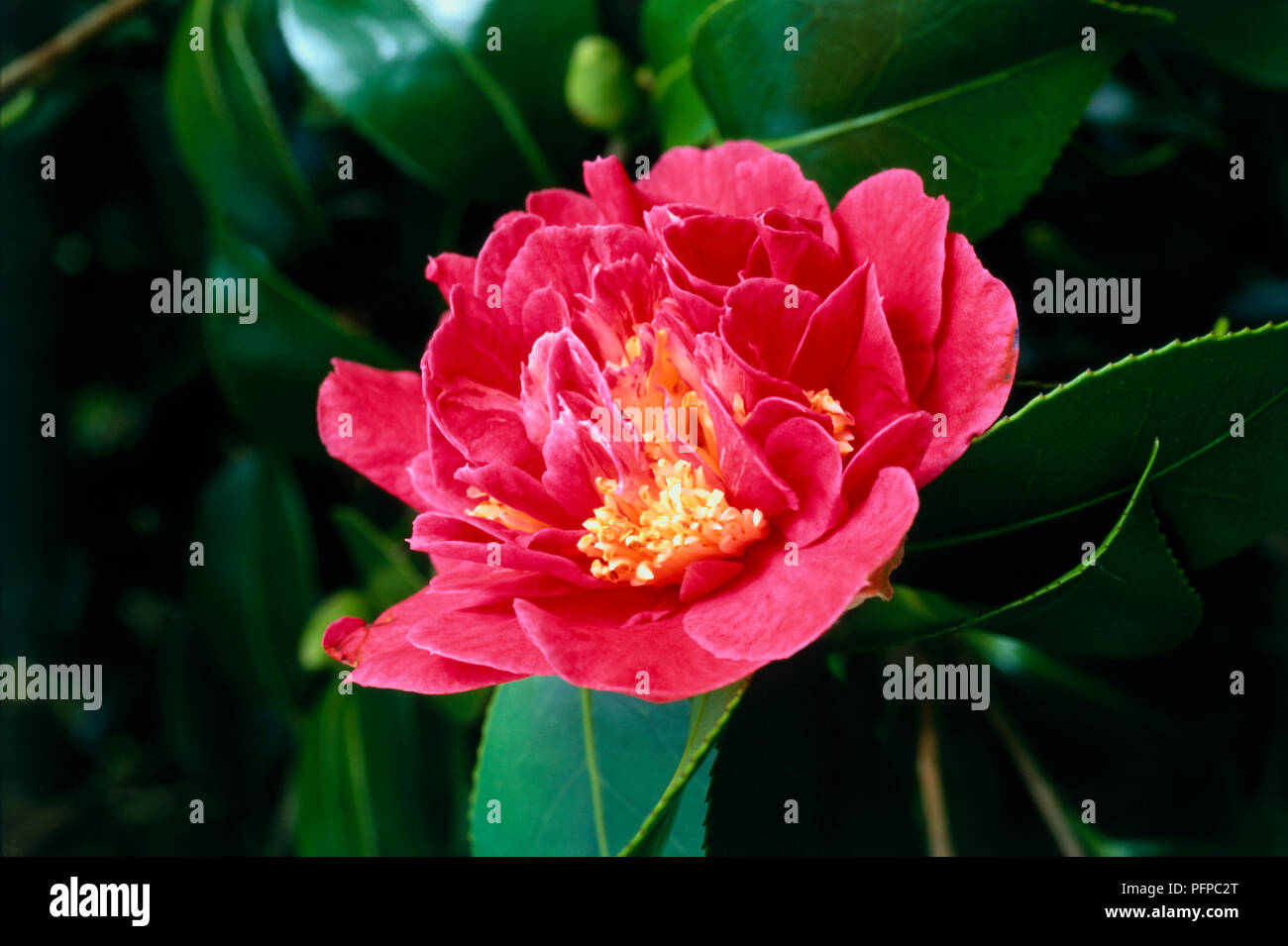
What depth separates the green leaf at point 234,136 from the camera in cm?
88

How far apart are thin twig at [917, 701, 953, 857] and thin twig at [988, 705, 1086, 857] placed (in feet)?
0.27

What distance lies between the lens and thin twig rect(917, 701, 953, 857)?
80 centimetres

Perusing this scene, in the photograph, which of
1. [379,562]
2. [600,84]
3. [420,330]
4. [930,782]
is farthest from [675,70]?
[930,782]

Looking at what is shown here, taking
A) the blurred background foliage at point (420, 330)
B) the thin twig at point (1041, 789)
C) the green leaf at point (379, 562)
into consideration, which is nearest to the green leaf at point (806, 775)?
the blurred background foliage at point (420, 330)

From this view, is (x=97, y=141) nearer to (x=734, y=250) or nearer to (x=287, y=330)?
(x=287, y=330)

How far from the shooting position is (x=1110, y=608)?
1.80ft

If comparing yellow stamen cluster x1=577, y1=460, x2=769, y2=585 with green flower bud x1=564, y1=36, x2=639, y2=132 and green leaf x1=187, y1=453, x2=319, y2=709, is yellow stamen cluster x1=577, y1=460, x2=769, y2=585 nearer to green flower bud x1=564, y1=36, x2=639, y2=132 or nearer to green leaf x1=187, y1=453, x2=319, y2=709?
green flower bud x1=564, y1=36, x2=639, y2=132

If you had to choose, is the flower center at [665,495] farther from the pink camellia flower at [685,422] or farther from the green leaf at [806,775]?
the green leaf at [806,775]

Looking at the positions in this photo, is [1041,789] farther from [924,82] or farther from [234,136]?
[234,136]

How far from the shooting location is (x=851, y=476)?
17.7 inches

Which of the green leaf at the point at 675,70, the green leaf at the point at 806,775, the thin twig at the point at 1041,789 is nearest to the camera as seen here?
the green leaf at the point at 806,775

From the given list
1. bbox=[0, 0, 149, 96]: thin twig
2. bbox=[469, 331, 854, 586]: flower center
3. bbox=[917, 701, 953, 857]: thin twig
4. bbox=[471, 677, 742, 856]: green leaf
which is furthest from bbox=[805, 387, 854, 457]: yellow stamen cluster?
A: bbox=[0, 0, 149, 96]: thin twig
